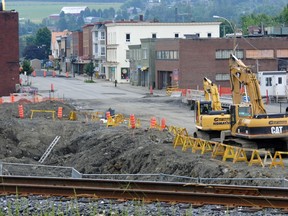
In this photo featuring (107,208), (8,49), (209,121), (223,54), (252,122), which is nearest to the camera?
(107,208)

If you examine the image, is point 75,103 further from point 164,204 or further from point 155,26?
point 164,204

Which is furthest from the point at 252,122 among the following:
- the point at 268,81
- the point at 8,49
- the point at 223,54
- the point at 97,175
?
the point at 223,54

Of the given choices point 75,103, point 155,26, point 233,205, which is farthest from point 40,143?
point 155,26

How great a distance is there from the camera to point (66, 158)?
1409 inches

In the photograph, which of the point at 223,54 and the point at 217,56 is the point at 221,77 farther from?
the point at 223,54

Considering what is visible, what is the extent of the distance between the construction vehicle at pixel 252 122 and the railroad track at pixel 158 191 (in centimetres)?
1111

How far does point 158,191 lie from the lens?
1891cm

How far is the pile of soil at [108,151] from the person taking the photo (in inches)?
1095

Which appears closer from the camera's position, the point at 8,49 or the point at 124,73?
the point at 8,49

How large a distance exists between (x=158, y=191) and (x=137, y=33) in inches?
3566

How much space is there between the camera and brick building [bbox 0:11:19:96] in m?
75.8

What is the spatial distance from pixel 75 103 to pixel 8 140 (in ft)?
101

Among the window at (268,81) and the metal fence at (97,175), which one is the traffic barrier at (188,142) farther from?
the window at (268,81)

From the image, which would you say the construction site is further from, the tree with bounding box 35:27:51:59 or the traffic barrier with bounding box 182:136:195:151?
the tree with bounding box 35:27:51:59
